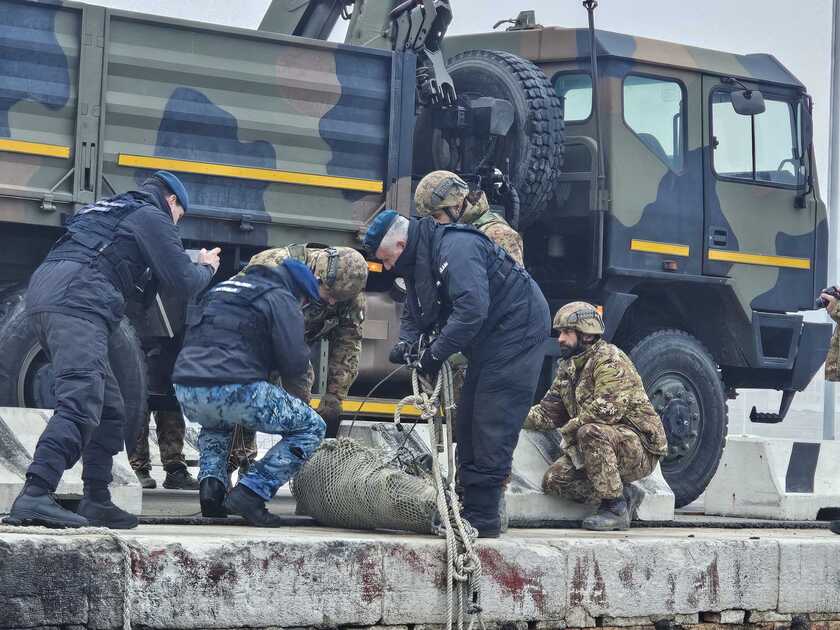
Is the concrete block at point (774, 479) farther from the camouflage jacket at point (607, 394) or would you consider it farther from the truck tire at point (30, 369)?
the truck tire at point (30, 369)

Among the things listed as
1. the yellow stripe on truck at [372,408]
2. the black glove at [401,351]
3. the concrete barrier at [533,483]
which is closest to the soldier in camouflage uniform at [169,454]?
the yellow stripe on truck at [372,408]

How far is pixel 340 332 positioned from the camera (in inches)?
318

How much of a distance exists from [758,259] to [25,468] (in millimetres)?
5938

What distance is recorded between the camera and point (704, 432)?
34.2 feet

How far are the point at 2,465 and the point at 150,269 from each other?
1088 millimetres

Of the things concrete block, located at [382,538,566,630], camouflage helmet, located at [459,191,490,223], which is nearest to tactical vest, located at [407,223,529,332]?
concrete block, located at [382,538,566,630]

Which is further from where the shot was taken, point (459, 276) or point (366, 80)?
point (366, 80)

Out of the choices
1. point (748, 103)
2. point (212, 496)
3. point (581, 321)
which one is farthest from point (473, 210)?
point (748, 103)

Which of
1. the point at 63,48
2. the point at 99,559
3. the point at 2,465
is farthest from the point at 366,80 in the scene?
the point at 99,559

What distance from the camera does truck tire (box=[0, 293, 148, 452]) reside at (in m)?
8.05

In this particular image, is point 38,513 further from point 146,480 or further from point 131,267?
point 146,480

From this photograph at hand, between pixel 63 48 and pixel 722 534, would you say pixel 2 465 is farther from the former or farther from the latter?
pixel 722 534

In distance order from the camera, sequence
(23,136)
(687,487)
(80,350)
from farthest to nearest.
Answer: (687,487)
(23,136)
(80,350)

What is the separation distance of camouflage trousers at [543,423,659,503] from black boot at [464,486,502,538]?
3.89ft
